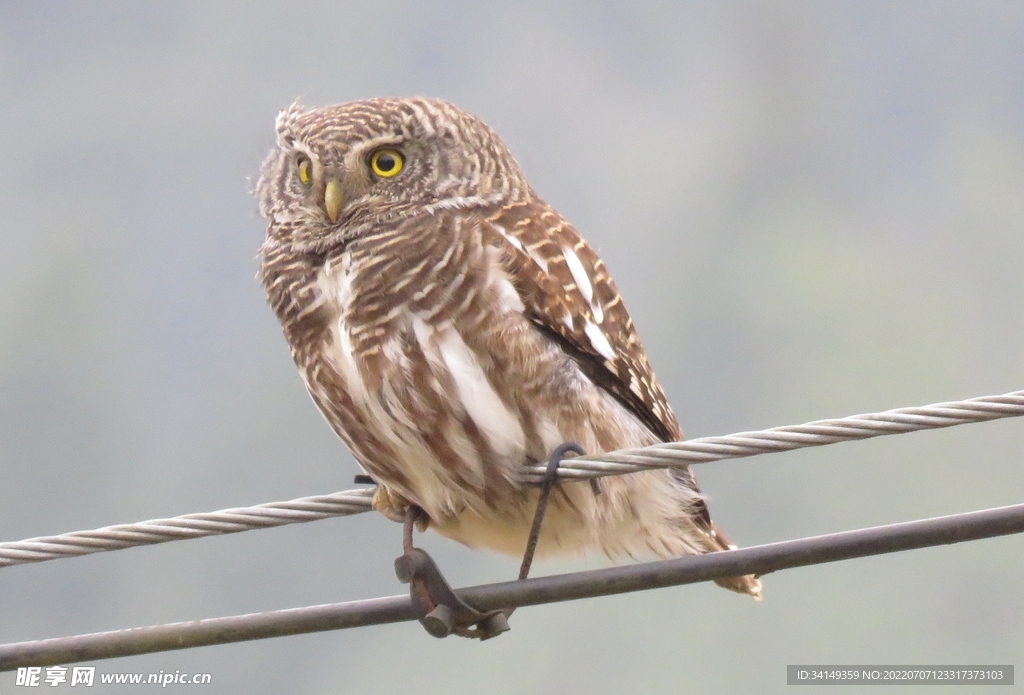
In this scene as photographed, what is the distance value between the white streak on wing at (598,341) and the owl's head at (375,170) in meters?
0.45

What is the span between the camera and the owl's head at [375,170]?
3533 mm

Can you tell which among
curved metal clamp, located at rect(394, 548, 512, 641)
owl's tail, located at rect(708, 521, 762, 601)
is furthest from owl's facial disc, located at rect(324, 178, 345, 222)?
owl's tail, located at rect(708, 521, 762, 601)

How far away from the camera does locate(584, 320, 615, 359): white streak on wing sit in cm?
344

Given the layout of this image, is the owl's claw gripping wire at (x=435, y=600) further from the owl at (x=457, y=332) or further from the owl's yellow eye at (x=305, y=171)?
the owl's yellow eye at (x=305, y=171)

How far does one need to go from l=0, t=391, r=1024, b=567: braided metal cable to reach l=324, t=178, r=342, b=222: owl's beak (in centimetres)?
85

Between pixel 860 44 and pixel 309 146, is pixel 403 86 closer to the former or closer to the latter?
pixel 860 44

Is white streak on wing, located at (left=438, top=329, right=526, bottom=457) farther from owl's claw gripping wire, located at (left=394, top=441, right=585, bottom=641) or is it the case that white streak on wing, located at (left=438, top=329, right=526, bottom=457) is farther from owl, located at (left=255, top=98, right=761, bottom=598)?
owl's claw gripping wire, located at (left=394, top=441, right=585, bottom=641)

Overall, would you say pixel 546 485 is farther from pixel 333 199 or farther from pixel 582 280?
pixel 333 199

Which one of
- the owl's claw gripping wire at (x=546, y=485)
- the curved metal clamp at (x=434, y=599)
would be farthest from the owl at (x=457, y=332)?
the curved metal clamp at (x=434, y=599)

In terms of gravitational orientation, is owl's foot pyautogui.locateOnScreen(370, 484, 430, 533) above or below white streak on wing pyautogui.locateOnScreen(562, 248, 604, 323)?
below

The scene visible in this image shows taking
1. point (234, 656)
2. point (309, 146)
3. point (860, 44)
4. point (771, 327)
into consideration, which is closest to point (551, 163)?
point (771, 327)

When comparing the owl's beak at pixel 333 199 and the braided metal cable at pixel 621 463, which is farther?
the owl's beak at pixel 333 199

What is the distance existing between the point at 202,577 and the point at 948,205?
3198 cm

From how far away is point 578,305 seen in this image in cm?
346
